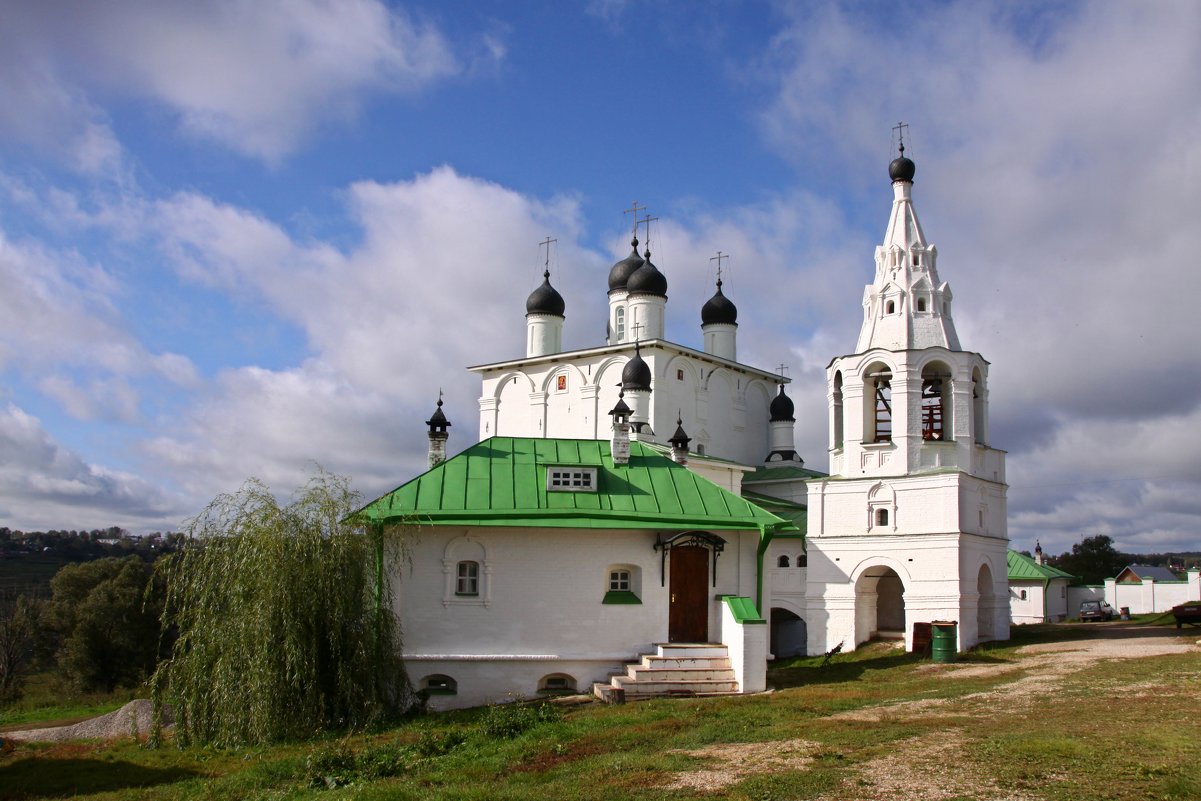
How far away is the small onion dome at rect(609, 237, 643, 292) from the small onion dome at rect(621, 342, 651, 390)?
4.86 m

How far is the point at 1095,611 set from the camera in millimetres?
41188

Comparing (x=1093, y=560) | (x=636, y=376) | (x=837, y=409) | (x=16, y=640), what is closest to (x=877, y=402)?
(x=837, y=409)

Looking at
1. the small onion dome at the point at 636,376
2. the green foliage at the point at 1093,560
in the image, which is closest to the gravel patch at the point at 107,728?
the small onion dome at the point at 636,376

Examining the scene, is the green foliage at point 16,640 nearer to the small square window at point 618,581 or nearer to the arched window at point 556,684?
the arched window at point 556,684

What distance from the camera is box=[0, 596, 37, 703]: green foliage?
113 ft

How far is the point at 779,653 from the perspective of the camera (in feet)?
85.8

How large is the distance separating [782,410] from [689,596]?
16.9m

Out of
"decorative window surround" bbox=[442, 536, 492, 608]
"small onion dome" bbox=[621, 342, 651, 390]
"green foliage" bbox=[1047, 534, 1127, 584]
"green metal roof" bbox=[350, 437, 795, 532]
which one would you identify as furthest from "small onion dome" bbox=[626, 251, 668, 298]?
"green foliage" bbox=[1047, 534, 1127, 584]

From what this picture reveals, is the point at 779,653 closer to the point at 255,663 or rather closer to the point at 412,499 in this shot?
the point at 412,499

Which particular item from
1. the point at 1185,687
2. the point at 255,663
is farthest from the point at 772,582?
the point at 255,663

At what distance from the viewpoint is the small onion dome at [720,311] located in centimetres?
3538

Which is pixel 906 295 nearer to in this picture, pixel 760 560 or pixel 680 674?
pixel 760 560

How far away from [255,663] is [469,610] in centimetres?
432

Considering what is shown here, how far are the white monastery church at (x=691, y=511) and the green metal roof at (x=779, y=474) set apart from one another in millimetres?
98
